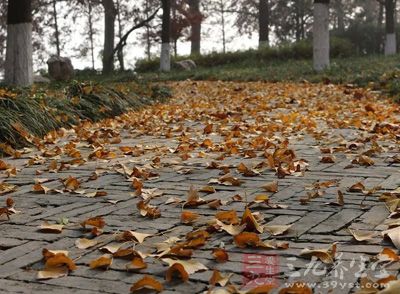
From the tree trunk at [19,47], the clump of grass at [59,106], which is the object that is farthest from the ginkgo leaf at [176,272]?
the tree trunk at [19,47]

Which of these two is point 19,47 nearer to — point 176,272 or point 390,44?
point 176,272

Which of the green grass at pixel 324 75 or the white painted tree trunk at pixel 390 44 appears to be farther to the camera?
the white painted tree trunk at pixel 390 44

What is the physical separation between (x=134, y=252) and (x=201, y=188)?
4.76 ft

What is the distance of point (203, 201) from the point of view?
11.8 ft

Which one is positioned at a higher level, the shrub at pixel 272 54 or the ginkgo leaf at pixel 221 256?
the shrub at pixel 272 54

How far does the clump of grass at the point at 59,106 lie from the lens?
6931 millimetres

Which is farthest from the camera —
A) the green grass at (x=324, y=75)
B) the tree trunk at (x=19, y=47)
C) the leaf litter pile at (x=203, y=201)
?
the green grass at (x=324, y=75)

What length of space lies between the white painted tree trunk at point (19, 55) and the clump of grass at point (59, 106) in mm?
2096

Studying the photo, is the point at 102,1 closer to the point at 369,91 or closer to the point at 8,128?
the point at 369,91

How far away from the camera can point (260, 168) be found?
4.69 m

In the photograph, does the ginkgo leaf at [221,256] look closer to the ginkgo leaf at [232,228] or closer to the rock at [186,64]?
the ginkgo leaf at [232,228]

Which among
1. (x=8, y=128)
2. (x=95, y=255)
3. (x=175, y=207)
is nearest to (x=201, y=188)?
(x=175, y=207)

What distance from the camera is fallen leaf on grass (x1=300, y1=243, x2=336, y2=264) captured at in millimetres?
2458

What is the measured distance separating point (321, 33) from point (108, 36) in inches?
544
